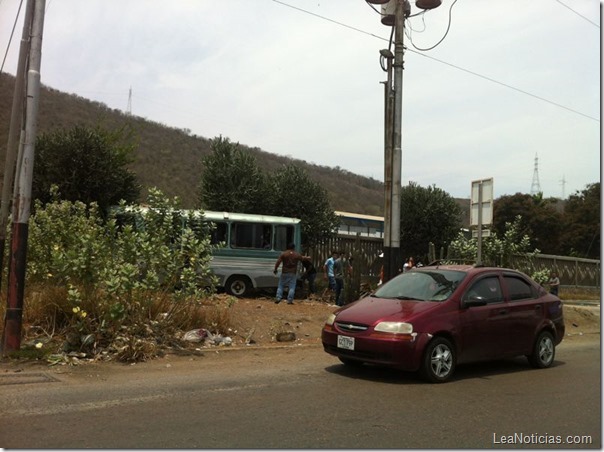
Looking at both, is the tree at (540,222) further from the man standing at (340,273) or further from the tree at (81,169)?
the tree at (81,169)

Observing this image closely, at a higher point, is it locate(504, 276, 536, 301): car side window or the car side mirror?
locate(504, 276, 536, 301): car side window

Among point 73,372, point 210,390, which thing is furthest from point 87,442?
point 73,372

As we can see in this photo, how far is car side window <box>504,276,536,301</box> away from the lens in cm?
915

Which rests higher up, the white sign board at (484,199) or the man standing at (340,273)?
the white sign board at (484,199)

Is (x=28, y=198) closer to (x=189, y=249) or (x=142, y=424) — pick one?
(x=189, y=249)

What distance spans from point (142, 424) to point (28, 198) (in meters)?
4.71

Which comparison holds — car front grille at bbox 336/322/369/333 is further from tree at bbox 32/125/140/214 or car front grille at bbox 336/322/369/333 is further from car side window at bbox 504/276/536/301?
tree at bbox 32/125/140/214

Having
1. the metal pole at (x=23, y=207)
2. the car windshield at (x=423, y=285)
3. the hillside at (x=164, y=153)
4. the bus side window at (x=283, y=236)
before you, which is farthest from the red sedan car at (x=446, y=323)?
the hillside at (x=164, y=153)

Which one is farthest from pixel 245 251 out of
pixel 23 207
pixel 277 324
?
pixel 23 207

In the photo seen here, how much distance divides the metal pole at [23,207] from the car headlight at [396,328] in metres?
5.23

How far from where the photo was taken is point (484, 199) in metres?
12.8

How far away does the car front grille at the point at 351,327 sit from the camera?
784 cm

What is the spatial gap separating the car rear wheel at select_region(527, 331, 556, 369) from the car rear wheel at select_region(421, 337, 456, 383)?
202 centimetres

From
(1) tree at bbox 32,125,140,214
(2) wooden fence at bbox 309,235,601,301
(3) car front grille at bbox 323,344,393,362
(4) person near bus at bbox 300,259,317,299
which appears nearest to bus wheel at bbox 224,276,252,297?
(4) person near bus at bbox 300,259,317,299
